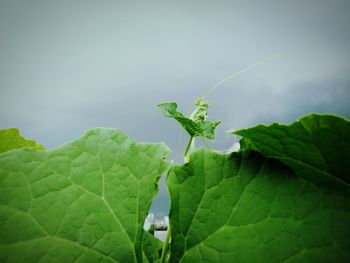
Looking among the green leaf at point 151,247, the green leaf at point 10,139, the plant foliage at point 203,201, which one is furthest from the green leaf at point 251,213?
the green leaf at point 10,139

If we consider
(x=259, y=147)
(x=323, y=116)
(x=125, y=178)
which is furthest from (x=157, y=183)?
(x=323, y=116)

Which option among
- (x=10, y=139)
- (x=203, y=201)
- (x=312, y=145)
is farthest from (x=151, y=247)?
(x=10, y=139)

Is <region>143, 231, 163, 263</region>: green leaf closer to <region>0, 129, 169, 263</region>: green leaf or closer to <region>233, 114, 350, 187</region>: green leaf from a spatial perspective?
<region>0, 129, 169, 263</region>: green leaf

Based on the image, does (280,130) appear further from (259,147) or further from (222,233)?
(222,233)

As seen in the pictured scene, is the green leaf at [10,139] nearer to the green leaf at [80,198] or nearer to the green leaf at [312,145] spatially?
the green leaf at [80,198]

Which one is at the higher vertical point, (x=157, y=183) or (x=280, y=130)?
(x=280, y=130)
